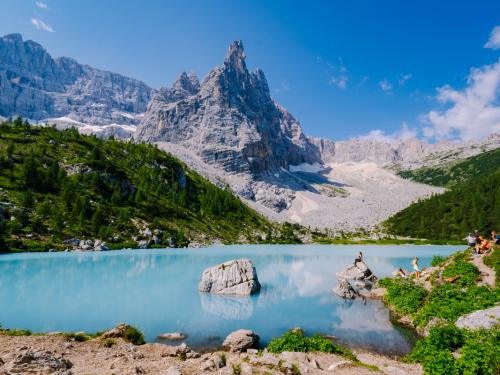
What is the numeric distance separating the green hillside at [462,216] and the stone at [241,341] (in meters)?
170

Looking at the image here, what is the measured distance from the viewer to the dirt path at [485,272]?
85.4 ft

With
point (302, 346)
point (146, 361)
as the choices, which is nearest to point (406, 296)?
point (302, 346)

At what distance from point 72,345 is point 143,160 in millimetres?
164984

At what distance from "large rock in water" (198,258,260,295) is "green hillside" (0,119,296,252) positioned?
57.6m

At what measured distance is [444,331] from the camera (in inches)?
636

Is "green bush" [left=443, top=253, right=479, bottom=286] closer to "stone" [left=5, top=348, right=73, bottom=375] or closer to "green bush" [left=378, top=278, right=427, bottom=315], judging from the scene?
"green bush" [left=378, top=278, right=427, bottom=315]

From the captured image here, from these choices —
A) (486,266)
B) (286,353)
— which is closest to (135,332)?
(286,353)

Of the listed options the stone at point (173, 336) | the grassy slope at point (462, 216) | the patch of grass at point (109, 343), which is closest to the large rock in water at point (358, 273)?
the stone at point (173, 336)

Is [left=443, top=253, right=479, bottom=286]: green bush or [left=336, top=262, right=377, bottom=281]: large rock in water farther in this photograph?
[left=336, top=262, right=377, bottom=281]: large rock in water

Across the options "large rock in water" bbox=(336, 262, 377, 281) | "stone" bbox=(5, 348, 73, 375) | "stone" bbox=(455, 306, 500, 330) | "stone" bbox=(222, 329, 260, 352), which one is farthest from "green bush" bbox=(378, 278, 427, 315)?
"stone" bbox=(5, 348, 73, 375)

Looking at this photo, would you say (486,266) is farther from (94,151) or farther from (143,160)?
(143,160)

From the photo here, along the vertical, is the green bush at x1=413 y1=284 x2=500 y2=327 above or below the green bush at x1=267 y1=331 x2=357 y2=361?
above

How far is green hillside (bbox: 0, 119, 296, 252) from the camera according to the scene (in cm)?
8519

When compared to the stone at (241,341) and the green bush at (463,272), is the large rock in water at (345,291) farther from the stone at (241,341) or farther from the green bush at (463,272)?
the stone at (241,341)
